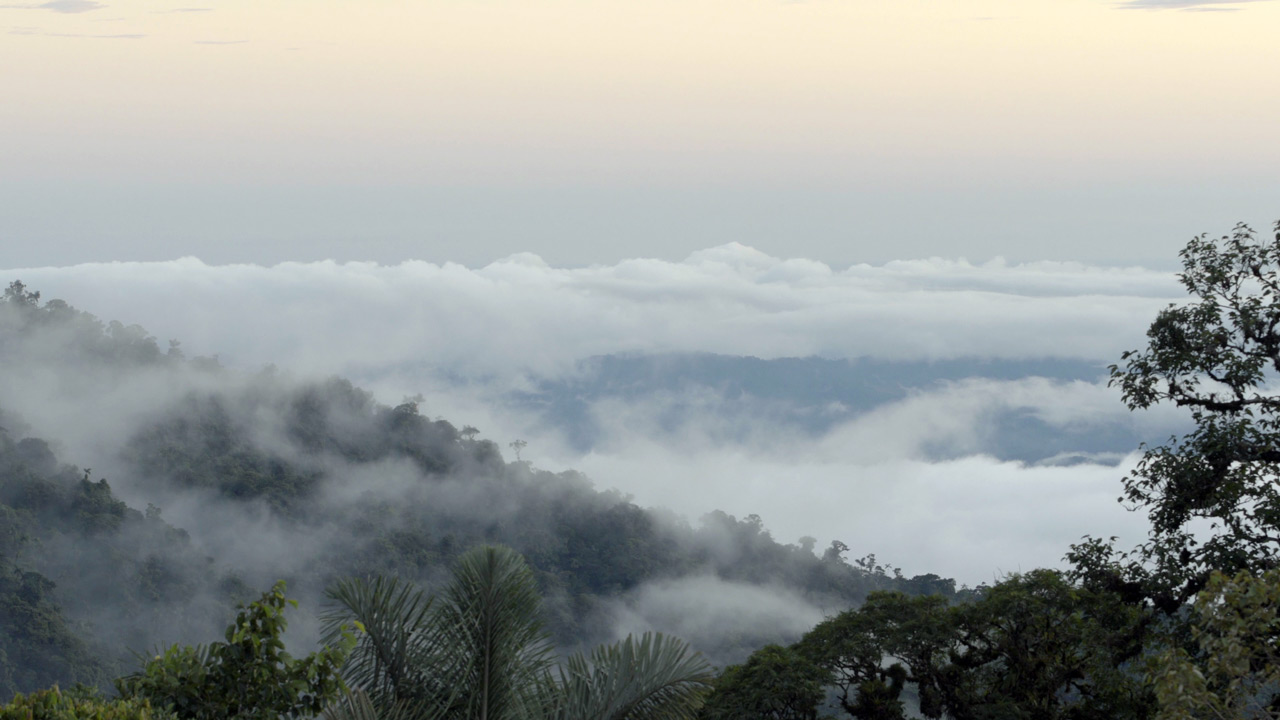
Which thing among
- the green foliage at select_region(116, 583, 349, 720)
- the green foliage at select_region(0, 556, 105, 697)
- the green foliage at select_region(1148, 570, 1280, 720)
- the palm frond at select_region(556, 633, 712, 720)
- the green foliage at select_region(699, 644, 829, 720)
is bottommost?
the green foliage at select_region(0, 556, 105, 697)

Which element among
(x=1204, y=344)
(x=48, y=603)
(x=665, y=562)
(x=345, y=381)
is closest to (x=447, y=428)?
(x=345, y=381)

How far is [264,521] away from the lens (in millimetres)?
74375

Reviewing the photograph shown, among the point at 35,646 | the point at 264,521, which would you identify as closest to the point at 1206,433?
the point at 35,646

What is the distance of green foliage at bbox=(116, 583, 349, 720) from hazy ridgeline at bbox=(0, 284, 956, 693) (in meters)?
43.7

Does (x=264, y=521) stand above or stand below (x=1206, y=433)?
below

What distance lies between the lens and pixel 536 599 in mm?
9188

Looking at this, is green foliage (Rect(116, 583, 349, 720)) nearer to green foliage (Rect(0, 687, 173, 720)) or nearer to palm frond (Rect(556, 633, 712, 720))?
green foliage (Rect(0, 687, 173, 720))

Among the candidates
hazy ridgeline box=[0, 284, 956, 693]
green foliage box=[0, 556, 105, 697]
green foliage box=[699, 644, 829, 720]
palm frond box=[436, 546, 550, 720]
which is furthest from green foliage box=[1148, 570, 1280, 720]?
green foliage box=[0, 556, 105, 697]

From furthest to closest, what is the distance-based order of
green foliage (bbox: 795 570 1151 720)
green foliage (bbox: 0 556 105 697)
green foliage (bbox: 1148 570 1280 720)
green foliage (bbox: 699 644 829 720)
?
green foliage (bbox: 0 556 105 697)
green foliage (bbox: 699 644 829 720)
green foliage (bbox: 795 570 1151 720)
green foliage (bbox: 1148 570 1280 720)

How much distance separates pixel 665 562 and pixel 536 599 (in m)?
64.4

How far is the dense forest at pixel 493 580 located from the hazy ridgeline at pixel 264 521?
0.23 metres

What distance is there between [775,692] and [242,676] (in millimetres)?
11570

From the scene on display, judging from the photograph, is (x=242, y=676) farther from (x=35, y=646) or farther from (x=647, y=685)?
(x=35, y=646)

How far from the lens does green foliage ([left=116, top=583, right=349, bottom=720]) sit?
7.28 m
